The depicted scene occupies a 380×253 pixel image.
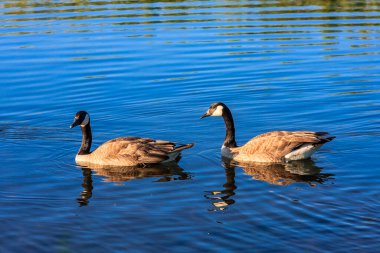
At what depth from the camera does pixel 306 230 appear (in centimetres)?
1301

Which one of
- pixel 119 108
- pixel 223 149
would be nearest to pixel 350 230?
pixel 223 149

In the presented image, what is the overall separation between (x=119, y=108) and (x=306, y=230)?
37.3ft

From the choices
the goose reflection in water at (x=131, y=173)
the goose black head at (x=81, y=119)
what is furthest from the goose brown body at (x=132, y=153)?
the goose black head at (x=81, y=119)

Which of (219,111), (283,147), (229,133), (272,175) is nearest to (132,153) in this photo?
(229,133)

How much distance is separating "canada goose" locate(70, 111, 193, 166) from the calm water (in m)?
0.33

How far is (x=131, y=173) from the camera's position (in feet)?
58.0

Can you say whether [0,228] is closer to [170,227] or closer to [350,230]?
[170,227]

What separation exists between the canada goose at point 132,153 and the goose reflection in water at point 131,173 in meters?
0.17

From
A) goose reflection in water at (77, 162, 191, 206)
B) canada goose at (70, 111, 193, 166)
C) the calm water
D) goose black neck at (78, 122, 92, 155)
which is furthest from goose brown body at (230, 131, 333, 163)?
goose black neck at (78, 122, 92, 155)

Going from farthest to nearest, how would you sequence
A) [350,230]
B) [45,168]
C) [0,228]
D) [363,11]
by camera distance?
[363,11] → [45,168] → [0,228] → [350,230]

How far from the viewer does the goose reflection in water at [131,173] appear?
1689 centimetres

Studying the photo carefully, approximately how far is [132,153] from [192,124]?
3719 millimetres

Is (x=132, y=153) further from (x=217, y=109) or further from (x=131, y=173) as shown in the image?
(x=217, y=109)

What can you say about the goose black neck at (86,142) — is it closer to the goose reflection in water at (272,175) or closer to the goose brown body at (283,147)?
the goose reflection in water at (272,175)
